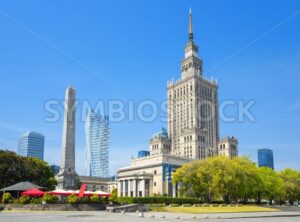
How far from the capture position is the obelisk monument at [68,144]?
3063 inches

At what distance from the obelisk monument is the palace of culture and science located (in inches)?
1867

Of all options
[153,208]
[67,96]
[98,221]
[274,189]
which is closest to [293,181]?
[274,189]

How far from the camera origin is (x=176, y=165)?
127 meters

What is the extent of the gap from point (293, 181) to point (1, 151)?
9015cm

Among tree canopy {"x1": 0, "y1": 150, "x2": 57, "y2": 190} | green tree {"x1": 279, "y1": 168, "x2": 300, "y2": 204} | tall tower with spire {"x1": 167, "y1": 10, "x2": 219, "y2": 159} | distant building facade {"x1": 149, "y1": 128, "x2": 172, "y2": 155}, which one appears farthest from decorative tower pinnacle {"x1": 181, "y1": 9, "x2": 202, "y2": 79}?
tree canopy {"x1": 0, "y1": 150, "x2": 57, "y2": 190}

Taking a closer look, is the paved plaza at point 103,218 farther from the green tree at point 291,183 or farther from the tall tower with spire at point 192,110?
the tall tower with spire at point 192,110

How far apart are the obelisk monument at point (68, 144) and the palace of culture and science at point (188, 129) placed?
4742cm

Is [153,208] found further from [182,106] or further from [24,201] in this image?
[182,106]

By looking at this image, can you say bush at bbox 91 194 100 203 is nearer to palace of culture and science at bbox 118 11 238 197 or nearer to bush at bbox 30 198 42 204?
bush at bbox 30 198 42 204

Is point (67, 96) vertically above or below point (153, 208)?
above

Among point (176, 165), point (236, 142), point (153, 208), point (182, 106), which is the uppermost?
point (182, 106)

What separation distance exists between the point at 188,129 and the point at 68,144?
3070 inches

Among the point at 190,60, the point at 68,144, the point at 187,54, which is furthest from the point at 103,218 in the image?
the point at 187,54

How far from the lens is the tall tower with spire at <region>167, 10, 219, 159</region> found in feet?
481
